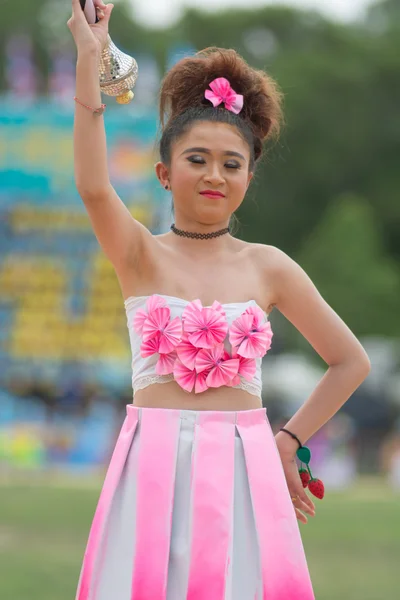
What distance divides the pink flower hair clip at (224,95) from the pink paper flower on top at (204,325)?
549 millimetres

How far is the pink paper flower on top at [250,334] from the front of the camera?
290 centimetres

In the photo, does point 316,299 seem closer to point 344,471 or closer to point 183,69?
point 183,69

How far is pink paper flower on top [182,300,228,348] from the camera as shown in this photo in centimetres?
286

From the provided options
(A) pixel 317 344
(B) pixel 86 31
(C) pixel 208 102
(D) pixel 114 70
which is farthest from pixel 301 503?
(B) pixel 86 31

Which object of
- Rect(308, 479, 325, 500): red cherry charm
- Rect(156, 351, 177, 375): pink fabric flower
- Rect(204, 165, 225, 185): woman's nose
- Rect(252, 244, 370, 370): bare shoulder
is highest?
Rect(204, 165, 225, 185): woman's nose

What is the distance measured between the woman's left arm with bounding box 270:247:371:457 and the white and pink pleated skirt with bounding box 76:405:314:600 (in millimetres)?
263

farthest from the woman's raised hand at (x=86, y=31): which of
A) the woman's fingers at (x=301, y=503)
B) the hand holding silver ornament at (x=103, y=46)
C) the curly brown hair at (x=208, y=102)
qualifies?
the woman's fingers at (x=301, y=503)

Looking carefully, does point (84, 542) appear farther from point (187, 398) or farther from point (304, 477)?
point (187, 398)

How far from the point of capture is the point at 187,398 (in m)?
2.87

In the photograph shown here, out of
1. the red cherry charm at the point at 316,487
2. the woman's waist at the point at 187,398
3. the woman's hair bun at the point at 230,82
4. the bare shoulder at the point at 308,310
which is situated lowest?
the red cherry charm at the point at 316,487

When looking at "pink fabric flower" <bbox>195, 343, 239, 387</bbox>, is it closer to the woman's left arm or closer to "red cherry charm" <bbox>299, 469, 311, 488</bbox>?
the woman's left arm

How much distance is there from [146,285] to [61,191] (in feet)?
49.6

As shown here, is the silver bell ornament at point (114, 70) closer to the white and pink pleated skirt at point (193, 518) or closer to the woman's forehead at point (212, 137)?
the woman's forehead at point (212, 137)

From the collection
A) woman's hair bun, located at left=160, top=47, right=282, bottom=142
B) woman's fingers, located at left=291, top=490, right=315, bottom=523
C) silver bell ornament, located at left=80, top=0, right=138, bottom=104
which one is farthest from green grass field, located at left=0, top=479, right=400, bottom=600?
silver bell ornament, located at left=80, top=0, right=138, bottom=104
